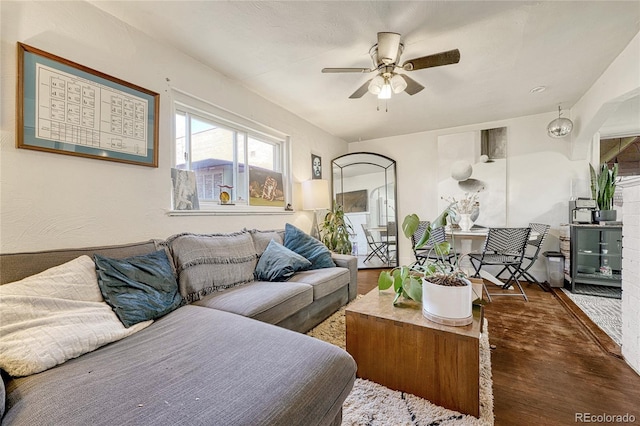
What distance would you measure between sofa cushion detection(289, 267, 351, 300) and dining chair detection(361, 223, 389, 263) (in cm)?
203

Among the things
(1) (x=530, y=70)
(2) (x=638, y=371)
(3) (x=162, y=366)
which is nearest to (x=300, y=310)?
(3) (x=162, y=366)

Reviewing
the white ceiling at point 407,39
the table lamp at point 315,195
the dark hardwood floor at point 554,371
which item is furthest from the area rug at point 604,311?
the table lamp at point 315,195

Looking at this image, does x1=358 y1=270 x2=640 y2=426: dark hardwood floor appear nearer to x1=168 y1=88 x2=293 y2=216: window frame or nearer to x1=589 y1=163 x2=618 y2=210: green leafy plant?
x1=589 y1=163 x2=618 y2=210: green leafy plant

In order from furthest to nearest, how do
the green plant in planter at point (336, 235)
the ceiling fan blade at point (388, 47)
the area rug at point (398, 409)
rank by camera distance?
the green plant in planter at point (336, 235) < the ceiling fan blade at point (388, 47) < the area rug at point (398, 409)

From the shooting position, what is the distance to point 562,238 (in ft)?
11.3

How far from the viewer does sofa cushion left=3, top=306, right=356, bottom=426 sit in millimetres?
729

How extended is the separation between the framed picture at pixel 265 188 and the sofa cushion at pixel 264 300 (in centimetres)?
124

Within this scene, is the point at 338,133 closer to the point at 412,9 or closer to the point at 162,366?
the point at 412,9

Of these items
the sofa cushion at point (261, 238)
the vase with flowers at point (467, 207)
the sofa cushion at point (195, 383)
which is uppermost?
the vase with flowers at point (467, 207)

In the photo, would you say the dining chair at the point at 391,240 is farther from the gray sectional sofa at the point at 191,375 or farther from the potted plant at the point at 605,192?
the gray sectional sofa at the point at 191,375

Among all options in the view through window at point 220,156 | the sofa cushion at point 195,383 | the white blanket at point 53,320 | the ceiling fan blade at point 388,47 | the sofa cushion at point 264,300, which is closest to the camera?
the sofa cushion at point 195,383

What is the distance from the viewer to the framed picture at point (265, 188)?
299cm

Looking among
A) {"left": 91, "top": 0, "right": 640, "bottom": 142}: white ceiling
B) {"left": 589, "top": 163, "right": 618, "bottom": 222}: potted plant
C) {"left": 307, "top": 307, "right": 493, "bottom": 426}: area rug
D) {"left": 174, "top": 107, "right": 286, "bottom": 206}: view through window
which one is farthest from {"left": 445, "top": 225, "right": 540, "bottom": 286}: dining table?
{"left": 174, "top": 107, "right": 286, "bottom": 206}: view through window

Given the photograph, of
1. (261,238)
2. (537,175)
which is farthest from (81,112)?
(537,175)
